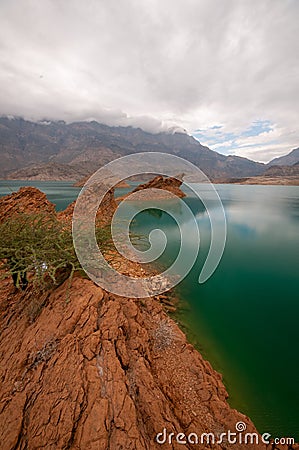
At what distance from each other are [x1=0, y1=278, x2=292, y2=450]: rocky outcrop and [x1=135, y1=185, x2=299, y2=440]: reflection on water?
3.36 feet

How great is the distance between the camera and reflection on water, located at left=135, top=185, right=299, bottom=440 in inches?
184

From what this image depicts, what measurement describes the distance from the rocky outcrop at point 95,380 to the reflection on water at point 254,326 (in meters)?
1.03

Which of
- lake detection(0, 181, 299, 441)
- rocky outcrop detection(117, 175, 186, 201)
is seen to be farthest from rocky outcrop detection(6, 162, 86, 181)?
lake detection(0, 181, 299, 441)

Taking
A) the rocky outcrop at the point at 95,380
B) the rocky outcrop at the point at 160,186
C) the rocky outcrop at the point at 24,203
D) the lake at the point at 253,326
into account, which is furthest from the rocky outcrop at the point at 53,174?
the rocky outcrop at the point at 95,380

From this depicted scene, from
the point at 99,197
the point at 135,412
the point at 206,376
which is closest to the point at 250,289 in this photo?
the point at 206,376

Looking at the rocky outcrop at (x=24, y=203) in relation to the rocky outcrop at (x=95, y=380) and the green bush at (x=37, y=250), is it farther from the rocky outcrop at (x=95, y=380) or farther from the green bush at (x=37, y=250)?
the rocky outcrop at (x=95, y=380)

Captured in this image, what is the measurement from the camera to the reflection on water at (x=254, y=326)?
15.3 ft

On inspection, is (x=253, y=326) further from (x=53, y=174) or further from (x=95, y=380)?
(x=53, y=174)

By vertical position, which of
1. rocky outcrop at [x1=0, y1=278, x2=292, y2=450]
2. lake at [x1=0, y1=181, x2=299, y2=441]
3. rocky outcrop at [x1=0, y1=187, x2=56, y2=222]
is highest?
rocky outcrop at [x1=0, y1=187, x2=56, y2=222]

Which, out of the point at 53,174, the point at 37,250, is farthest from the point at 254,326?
the point at 53,174

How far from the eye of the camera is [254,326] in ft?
23.0

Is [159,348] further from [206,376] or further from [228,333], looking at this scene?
[228,333]

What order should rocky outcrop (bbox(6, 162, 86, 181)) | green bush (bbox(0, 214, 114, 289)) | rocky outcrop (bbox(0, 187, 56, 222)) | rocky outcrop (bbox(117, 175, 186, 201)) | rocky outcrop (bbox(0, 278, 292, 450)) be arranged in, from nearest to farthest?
rocky outcrop (bbox(0, 278, 292, 450)) < green bush (bbox(0, 214, 114, 289)) < rocky outcrop (bbox(0, 187, 56, 222)) < rocky outcrop (bbox(117, 175, 186, 201)) < rocky outcrop (bbox(6, 162, 86, 181))

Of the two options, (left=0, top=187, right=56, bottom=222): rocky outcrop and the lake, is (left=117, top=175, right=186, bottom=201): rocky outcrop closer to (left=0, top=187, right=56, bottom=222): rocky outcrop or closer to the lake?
(left=0, top=187, right=56, bottom=222): rocky outcrop
